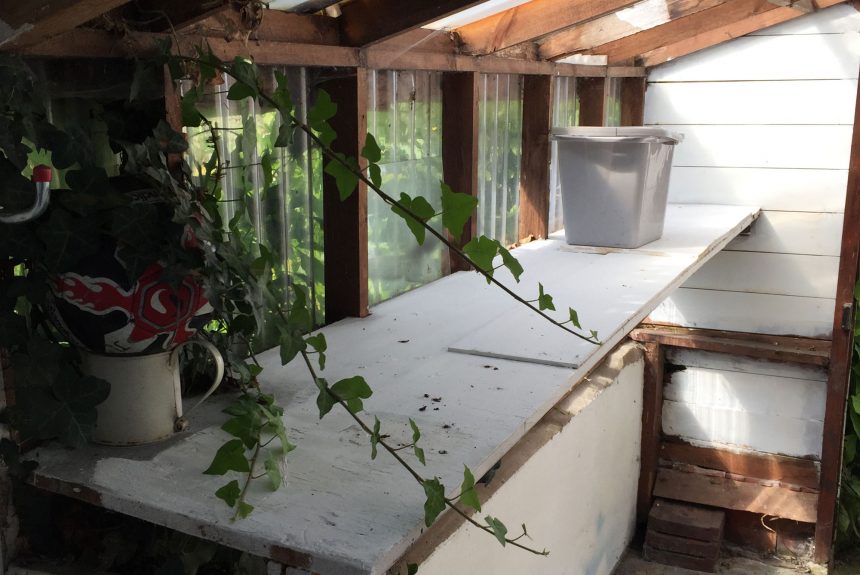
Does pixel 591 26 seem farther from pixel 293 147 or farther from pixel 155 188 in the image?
pixel 155 188

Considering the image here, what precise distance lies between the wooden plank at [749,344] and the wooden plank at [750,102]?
2.94 feet

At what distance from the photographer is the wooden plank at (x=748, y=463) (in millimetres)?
3535

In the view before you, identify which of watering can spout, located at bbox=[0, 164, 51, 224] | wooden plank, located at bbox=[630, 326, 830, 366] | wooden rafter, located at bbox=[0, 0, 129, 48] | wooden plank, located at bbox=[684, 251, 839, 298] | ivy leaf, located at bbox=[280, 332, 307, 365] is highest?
wooden rafter, located at bbox=[0, 0, 129, 48]

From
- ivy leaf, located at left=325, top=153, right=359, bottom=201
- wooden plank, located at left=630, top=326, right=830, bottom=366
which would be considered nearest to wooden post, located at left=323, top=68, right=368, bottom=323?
ivy leaf, located at left=325, top=153, right=359, bottom=201

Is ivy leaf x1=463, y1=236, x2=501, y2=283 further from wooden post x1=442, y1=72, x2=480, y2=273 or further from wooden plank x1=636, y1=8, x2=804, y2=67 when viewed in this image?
wooden plank x1=636, y1=8, x2=804, y2=67

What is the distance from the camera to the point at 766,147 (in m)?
3.63

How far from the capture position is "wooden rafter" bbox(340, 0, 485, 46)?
5.48 feet

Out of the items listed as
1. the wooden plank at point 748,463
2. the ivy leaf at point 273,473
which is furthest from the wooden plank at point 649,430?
the ivy leaf at point 273,473

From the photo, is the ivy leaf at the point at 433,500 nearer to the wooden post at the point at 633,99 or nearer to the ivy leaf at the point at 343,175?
the ivy leaf at the point at 343,175

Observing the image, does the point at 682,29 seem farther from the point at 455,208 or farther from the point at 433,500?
the point at 433,500

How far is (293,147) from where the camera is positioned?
1830 mm

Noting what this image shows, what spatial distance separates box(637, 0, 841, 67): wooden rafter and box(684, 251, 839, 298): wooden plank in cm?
86

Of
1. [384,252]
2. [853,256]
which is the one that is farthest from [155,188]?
[853,256]

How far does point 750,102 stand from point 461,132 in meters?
1.79
